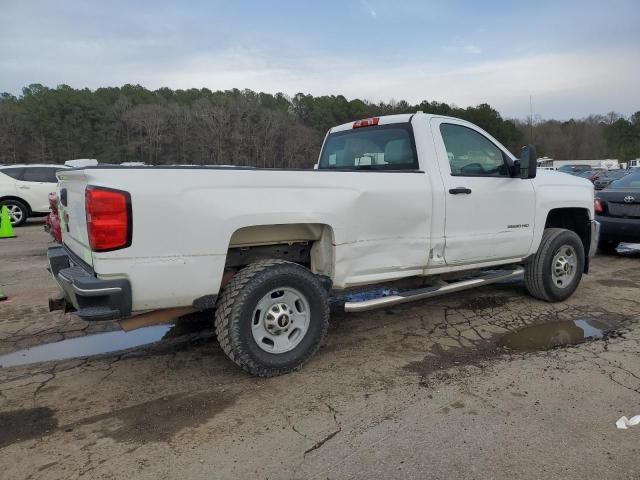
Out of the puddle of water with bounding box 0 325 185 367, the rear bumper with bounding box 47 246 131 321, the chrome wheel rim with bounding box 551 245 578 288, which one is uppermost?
the rear bumper with bounding box 47 246 131 321

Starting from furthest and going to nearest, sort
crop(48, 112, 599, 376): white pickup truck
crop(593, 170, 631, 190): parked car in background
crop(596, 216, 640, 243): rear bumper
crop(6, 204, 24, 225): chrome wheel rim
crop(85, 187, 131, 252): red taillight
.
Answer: crop(593, 170, 631, 190): parked car in background → crop(6, 204, 24, 225): chrome wheel rim → crop(596, 216, 640, 243): rear bumper → crop(48, 112, 599, 376): white pickup truck → crop(85, 187, 131, 252): red taillight

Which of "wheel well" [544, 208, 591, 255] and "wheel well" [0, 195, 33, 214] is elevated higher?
"wheel well" [0, 195, 33, 214]

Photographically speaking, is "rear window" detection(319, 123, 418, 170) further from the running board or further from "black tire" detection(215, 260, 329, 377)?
"black tire" detection(215, 260, 329, 377)

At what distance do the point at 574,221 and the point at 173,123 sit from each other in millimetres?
57357

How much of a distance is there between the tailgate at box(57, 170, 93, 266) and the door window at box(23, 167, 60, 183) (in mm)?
10561

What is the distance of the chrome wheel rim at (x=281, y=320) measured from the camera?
3.65m

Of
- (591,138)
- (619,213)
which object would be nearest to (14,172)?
(619,213)

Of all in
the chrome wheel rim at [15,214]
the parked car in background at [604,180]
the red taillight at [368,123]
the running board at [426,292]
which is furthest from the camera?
the parked car in background at [604,180]

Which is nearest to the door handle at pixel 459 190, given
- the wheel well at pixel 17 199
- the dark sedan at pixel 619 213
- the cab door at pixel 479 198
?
the cab door at pixel 479 198

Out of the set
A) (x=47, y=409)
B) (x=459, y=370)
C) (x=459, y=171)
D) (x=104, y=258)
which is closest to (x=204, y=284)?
(x=104, y=258)

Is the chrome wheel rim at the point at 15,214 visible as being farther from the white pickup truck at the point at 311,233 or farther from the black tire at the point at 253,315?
the black tire at the point at 253,315

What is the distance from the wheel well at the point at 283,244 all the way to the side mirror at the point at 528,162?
7.66ft

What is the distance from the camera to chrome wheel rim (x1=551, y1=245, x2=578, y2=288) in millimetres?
5613

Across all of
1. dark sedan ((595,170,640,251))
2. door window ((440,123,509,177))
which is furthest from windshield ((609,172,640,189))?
door window ((440,123,509,177))
